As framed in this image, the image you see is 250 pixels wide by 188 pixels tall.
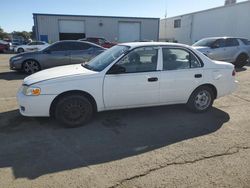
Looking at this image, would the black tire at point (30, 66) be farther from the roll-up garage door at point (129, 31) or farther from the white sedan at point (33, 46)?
the roll-up garage door at point (129, 31)

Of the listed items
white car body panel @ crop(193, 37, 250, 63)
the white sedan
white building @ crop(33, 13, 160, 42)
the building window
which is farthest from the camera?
the building window

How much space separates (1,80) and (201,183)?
8586 mm

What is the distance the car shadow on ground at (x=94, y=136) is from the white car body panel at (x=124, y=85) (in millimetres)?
360

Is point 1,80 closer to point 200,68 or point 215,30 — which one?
point 200,68

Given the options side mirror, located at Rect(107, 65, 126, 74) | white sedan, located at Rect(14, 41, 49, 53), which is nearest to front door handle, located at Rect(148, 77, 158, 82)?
side mirror, located at Rect(107, 65, 126, 74)

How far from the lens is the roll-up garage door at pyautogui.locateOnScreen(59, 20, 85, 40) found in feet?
102

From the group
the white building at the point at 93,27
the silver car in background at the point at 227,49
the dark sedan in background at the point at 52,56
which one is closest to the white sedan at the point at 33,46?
the white building at the point at 93,27

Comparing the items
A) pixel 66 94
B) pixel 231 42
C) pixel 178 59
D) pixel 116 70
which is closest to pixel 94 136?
pixel 66 94

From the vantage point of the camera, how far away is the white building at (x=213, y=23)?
74.3 ft

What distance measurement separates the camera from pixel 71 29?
31.5 m

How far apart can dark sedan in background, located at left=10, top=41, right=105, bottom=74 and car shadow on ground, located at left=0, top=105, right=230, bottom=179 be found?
17.7 ft

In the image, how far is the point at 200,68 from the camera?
5238mm

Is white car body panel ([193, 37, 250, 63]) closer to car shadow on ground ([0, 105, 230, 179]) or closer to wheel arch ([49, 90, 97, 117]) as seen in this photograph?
car shadow on ground ([0, 105, 230, 179])

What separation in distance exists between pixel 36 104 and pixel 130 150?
188cm
